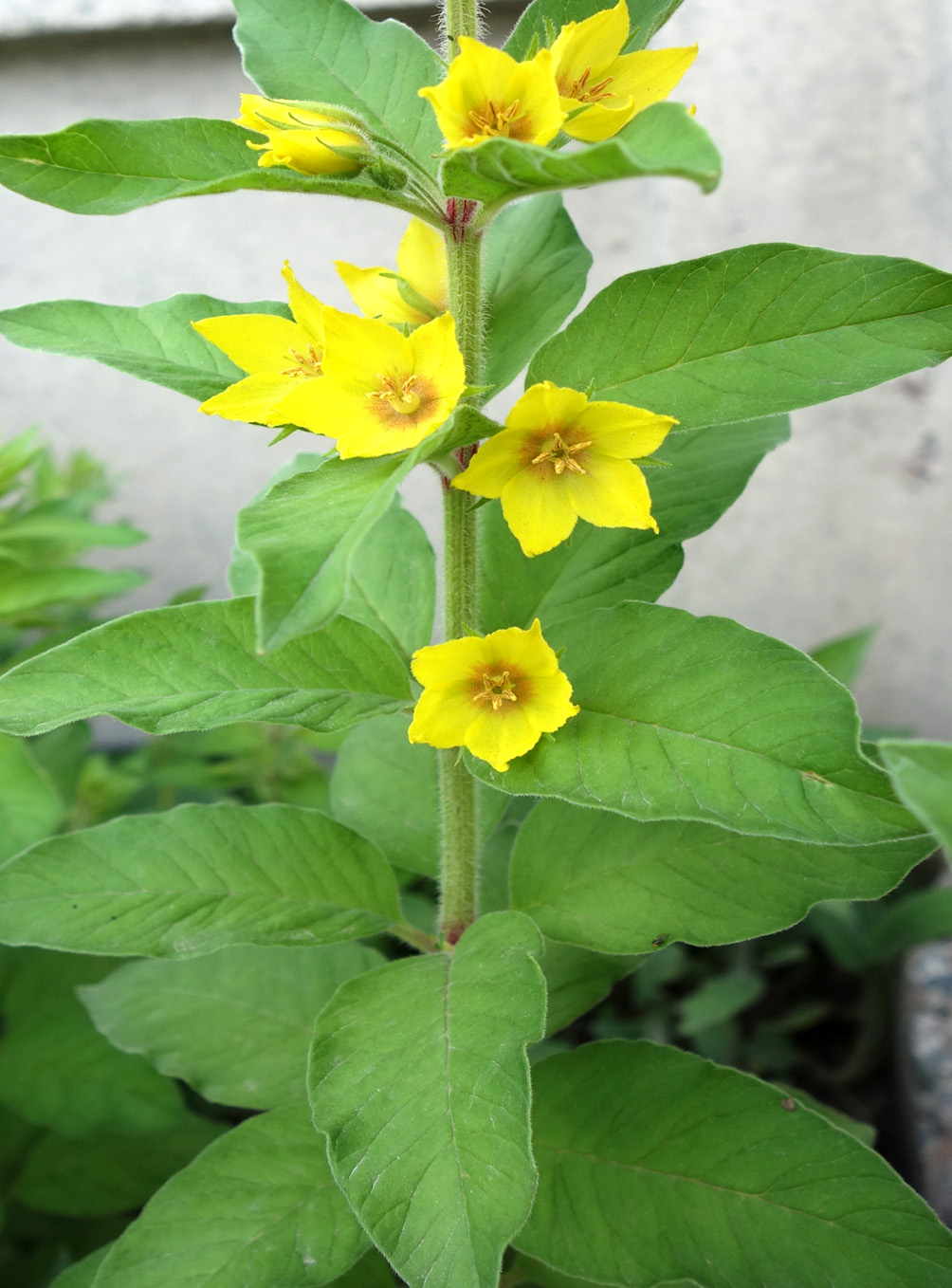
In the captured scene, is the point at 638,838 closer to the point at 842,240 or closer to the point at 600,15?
the point at 600,15

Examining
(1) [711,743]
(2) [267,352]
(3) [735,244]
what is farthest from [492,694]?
(3) [735,244]

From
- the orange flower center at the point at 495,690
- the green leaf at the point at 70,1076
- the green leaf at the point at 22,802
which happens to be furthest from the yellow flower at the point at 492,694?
the green leaf at the point at 70,1076

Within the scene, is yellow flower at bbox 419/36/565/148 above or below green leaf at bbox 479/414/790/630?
above

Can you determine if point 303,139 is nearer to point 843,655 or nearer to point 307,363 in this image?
point 307,363

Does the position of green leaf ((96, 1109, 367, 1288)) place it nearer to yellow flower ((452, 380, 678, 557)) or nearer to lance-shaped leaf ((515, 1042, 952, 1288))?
lance-shaped leaf ((515, 1042, 952, 1288))

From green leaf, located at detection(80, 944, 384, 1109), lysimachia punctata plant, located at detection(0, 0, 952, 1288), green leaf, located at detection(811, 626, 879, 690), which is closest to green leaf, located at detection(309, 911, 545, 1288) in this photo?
lysimachia punctata plant, located at detection(0, 0, 952, 1288)
